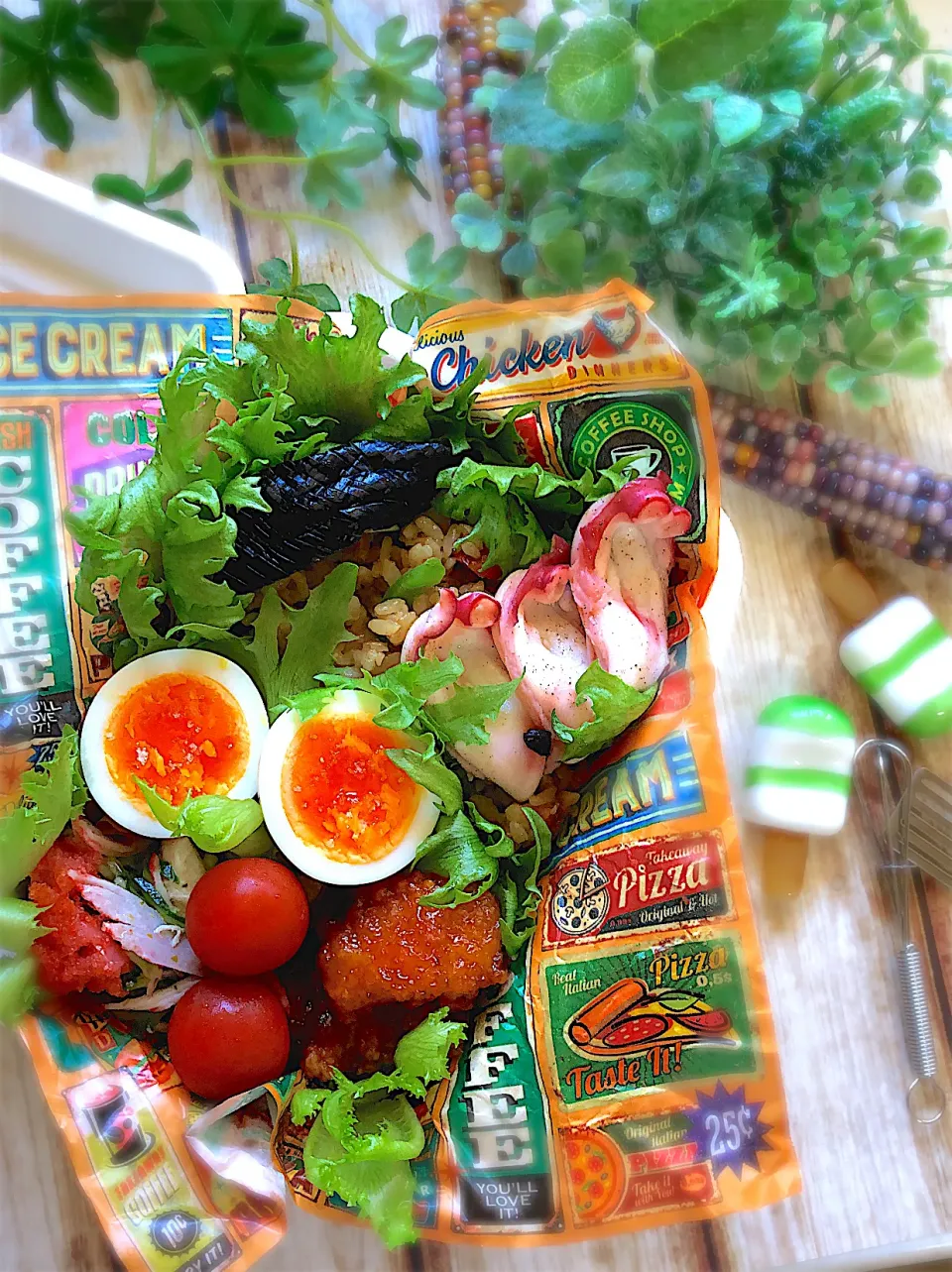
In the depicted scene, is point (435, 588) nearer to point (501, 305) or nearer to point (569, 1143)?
point (501, 305)

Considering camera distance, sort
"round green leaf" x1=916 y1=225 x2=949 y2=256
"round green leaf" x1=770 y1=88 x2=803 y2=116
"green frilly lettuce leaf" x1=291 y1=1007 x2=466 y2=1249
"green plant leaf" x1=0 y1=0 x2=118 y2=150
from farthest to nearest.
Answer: "green plant leaf" x1=0 y1=0 x2=118 y2=150
"round green leaf" x1=916 y1=225 x2=949 y2=256
"round green leaf" x1=770 y1=88 x2=803 y2=116
"green frilly lettuce leaf" x1=291 y1=1007 x2=466 y2=1249

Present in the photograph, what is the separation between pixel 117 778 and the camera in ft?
3.73

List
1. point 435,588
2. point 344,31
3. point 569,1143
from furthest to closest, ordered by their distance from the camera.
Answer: point 344,31, point 435,588, point 569,1143

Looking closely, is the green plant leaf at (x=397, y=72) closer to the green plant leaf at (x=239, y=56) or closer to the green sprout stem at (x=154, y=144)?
the green plant leaf at (x=239, y=56)

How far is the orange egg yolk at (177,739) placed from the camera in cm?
114

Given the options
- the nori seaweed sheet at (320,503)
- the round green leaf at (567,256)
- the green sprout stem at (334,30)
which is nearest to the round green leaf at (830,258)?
the round green leaf at (567,256)

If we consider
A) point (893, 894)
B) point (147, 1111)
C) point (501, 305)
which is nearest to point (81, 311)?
point (501, 305)

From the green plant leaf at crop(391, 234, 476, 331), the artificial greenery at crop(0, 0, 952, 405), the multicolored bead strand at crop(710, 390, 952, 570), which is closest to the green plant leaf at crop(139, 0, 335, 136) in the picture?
the artificial greenery at crop(0, 0, 952, 405)

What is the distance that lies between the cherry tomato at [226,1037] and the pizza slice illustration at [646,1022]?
31 cm

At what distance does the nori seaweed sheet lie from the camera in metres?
1.16

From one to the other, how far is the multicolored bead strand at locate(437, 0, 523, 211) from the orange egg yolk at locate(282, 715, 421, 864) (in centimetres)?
72

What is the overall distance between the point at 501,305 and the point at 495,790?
1.80ft

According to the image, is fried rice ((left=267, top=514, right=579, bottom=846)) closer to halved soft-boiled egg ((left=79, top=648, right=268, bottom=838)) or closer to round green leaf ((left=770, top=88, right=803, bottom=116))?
halved soft-boiled egg ((left=79, top=648, right=268, bottom=838))

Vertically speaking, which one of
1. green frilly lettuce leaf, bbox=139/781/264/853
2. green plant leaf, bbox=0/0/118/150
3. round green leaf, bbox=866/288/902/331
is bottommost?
green frilly lettuce leaf, bbox=139/781/264/853
